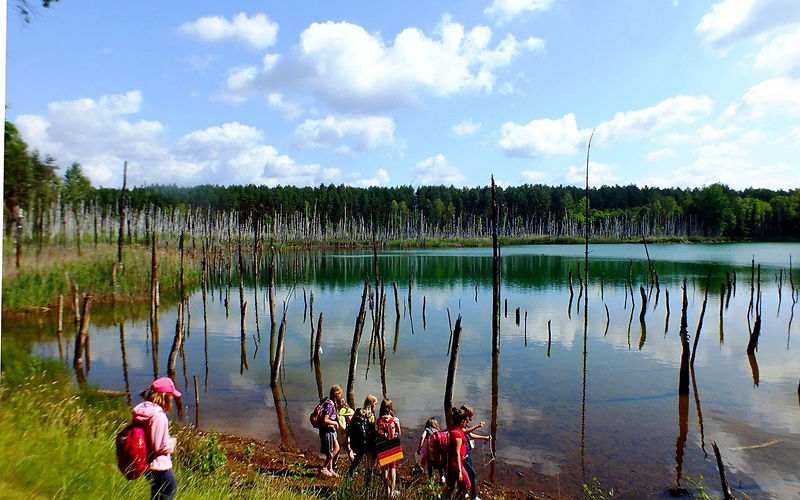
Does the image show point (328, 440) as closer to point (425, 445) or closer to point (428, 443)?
point (425, 445)

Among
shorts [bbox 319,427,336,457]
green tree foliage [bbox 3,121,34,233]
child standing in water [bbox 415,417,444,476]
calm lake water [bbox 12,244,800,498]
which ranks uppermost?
green tree foliage [bbox 3,121,34,233]

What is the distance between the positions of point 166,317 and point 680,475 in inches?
1085

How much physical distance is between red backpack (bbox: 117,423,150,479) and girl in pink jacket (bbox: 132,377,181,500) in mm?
65

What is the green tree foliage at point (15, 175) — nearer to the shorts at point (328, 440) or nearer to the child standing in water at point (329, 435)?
the child standing in water at point (329, 435)

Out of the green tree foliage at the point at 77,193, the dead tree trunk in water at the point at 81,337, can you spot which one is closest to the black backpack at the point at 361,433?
the dead tree trunk in water at the point at 81,337

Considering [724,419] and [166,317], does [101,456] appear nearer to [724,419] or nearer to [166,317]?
[724,419]

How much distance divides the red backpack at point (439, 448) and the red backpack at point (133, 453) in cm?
476

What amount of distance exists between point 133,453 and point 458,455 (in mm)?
5133

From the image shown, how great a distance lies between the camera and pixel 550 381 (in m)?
18.4

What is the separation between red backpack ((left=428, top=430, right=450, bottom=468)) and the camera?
28.6ft

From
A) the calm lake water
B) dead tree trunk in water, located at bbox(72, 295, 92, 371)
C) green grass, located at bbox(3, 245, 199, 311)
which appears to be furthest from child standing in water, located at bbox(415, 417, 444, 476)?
green grass, located at bbox(3, 245, 199, 311)

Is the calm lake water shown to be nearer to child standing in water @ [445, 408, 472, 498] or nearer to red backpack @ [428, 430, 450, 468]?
child standing in water @ [445, 408, 472, 498]

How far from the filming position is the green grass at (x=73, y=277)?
2684 centimetres

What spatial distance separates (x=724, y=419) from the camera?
48.6 ft
